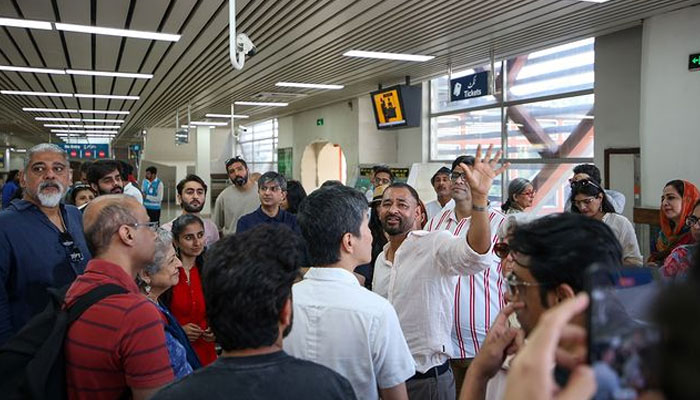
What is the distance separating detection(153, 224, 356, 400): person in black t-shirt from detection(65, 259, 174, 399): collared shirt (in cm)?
41

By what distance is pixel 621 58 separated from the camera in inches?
257

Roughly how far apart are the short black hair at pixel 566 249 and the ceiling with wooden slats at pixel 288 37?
4350 millimetres

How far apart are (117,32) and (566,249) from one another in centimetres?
602

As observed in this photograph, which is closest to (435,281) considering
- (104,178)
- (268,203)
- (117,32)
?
(268,203)

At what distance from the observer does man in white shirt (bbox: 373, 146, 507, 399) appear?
7.02ft

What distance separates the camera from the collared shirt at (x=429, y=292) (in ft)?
7.41

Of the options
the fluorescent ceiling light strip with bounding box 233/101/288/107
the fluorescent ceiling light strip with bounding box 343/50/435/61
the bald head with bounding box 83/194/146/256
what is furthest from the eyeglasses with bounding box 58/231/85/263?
the fluorescent ceiling light strip with bounding box 233/101/288/107

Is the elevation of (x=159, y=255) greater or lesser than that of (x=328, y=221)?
lesser

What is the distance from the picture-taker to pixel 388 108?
9516 mm

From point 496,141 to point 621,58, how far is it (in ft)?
9.93

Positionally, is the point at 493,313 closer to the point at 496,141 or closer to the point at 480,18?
the point at 480,18

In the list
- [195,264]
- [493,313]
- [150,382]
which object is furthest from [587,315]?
[195,264]

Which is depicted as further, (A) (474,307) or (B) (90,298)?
(A) (474,307)

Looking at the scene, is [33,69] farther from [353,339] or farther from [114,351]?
[353,339]
